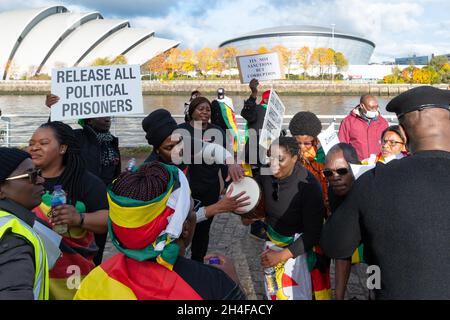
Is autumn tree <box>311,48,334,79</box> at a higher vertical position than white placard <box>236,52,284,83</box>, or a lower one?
Result: higher

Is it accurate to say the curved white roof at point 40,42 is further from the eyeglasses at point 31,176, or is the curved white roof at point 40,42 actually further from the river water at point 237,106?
the eyeglasses at point 31,176

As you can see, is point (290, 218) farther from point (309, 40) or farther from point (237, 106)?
point (309, 40)

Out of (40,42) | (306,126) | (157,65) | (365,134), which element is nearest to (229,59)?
(157,65)

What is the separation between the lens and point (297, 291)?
2.37m

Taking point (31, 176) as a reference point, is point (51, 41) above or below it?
above

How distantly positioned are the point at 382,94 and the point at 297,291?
51.7 m

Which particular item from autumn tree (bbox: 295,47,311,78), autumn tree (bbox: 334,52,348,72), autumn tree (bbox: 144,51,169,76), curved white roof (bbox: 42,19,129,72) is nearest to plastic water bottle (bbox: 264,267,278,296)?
curved white roof (bbox: 42,19,129,72)

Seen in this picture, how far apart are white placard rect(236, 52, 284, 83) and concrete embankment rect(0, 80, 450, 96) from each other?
43275 millimetres

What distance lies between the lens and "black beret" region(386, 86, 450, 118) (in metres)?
1.25

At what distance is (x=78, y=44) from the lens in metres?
55.5

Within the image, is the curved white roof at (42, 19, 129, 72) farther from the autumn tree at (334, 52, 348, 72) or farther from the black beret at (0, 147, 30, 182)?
the black beret at (0, 147, 30, 182)

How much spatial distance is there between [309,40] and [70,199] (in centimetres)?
9651
